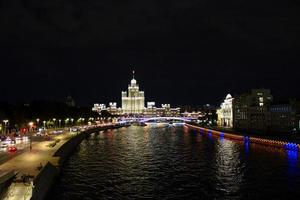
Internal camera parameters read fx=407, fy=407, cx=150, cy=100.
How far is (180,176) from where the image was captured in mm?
37344

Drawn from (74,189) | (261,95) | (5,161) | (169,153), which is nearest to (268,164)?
(169,153)

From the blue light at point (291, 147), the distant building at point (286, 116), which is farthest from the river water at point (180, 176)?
the distant building at point (286, 116)

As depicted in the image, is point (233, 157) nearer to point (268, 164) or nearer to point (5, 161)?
point (268, 164)

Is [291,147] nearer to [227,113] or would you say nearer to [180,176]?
[180,176]

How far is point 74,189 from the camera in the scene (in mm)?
31516

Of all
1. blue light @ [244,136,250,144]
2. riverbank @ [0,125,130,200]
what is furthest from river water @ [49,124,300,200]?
blue light @ [244,136,250,144]

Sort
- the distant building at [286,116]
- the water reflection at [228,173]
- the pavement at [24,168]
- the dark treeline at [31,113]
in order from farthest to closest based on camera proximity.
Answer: the dark treeline at [31,113]
the distant building at [286,116]
the water reflection at [228,173]
the pavement at [24,168]

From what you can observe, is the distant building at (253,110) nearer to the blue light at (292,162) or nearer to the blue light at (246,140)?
the blue light at (246,140)

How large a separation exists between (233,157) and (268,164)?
Answer: 795 centimetres

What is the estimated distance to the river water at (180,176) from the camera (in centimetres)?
3020

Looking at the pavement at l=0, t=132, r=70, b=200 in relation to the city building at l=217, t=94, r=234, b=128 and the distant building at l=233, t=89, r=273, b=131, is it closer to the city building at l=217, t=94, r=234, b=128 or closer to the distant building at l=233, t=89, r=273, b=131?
the distant building at l=233, t=89, r=273, b=131

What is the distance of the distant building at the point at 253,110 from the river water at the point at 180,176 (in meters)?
53.0

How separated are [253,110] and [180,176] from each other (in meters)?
81.5

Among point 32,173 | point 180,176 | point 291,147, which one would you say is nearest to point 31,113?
point 291,147
